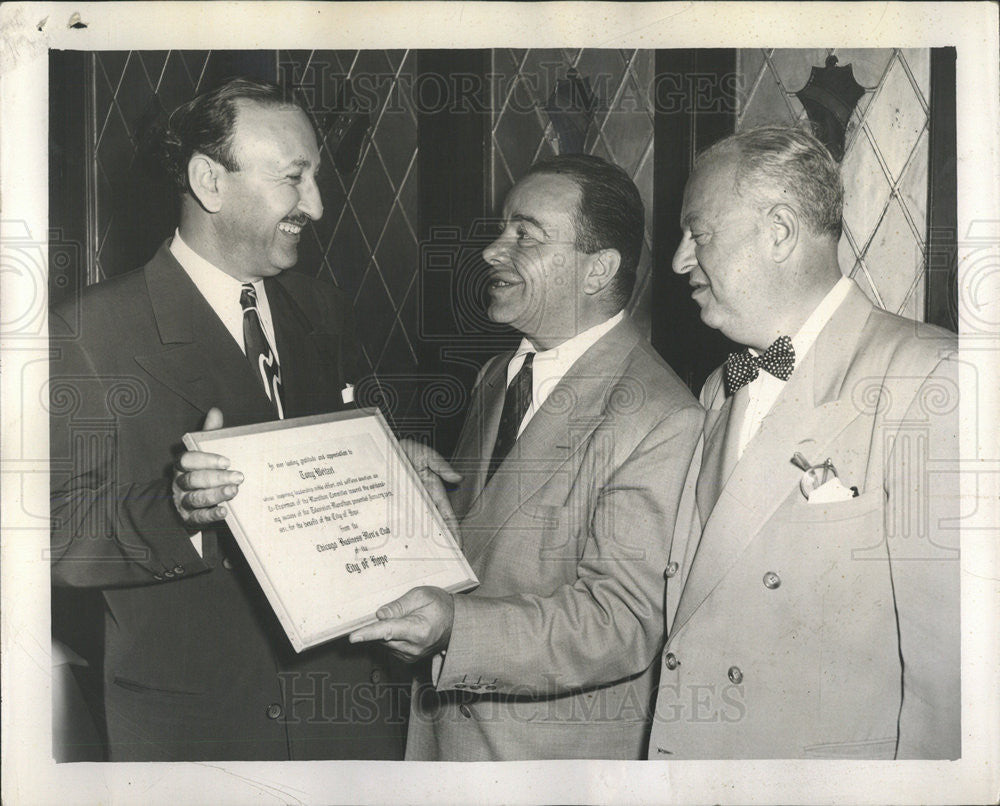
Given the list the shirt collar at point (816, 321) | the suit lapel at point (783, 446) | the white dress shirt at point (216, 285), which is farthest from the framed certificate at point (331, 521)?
the shirt collar at point (816, 321)

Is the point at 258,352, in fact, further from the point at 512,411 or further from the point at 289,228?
the point at 512,411

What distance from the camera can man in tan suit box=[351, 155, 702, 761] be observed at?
6.35 feet

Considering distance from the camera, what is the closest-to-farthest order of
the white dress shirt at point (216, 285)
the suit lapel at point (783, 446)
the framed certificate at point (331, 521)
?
the framed certificate at point (331, 521), the suit lapel at point (783, 446), the white dress shirt at point (216, 285)

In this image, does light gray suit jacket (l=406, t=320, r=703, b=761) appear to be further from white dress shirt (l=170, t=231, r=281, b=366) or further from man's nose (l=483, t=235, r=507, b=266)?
white dress shirt (l=170, t=231, r=281, b=366)

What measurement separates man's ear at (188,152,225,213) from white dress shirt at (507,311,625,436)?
78 centimetres

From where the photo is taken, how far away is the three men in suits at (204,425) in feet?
6.52

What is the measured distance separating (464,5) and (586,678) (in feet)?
4.93

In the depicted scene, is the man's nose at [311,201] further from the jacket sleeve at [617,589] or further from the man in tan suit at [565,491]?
the jacket sleeve at [617,589]

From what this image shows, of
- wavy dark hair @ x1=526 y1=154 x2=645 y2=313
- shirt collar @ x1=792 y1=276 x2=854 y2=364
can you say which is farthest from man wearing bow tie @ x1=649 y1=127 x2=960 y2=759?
wavy dark hair @ x1=526 y1=154 x2=645 y2=313

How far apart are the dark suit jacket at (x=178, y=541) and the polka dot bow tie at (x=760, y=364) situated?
32.8 inches

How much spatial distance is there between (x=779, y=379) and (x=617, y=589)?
0.55 meters

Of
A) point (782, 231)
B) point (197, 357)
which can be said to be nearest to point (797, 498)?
point (782, 231)

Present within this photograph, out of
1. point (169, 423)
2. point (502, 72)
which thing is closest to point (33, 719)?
point (169, 423)

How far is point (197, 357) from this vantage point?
199 cm
